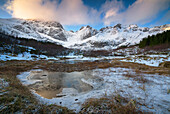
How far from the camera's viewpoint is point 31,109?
3.57 metres

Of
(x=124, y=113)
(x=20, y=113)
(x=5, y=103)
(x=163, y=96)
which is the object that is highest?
(x=5, y=103)

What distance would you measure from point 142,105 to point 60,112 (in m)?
4.37

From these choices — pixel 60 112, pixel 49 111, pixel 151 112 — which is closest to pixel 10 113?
pixel 49 111

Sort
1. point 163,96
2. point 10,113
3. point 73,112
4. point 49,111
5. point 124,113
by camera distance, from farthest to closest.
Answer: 1. point 163,96
2. point 73,112
3. point 49,111
4. point 124,113
5. point 10,113

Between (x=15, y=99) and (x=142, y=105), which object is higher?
(x=15, y=99)

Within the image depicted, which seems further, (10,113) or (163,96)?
(163,96)

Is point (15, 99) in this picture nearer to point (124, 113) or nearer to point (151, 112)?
point (124, 113)

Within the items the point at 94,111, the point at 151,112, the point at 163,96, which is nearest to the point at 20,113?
the point at 94,111

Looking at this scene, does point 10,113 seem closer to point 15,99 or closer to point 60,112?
point 15,99

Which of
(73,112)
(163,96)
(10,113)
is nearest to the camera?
(10,113)

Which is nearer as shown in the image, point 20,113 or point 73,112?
point 20,113

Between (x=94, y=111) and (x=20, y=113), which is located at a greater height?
(x=20, y=113)

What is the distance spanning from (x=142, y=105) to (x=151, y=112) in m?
0.62

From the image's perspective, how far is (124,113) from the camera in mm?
3365
